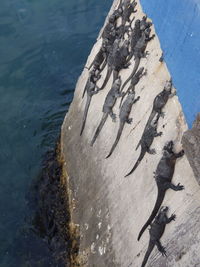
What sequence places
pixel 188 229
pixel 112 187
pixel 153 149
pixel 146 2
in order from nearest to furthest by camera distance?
pixel 188 229 < pixel 153 149 < pixel 112 187 < pixel 146 2

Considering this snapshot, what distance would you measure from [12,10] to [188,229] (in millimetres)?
15162

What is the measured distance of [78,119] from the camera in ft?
34.9

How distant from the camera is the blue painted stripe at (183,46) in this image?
6.40m

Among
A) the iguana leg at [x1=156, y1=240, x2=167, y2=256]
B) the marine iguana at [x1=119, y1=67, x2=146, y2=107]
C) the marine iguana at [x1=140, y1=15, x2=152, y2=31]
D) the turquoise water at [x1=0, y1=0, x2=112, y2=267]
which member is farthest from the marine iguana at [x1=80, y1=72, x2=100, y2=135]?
the iguana leg at [x1=156, y1=240, x2=167, y2=256]

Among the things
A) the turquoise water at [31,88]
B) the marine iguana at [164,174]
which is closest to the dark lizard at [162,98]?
the marine iguana at [164,174]

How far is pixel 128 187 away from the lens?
760 cm

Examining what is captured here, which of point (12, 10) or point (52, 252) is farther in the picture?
point (12, 10)

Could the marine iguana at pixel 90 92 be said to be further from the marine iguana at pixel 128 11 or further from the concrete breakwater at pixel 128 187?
the marine iguana at pixel 128 11

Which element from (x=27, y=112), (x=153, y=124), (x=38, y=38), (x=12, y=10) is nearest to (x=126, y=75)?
(x=153, y=124)

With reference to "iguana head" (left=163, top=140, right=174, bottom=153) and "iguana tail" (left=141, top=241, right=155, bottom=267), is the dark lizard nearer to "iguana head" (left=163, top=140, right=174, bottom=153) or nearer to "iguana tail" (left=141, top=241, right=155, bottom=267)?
"iguana head" (left=163, top=140, right=174, bottom=153)

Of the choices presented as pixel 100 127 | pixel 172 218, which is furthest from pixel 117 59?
pixel 172 218

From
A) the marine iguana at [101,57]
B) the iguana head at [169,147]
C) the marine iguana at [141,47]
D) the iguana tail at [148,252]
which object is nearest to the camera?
the iguana tail at [148,252]

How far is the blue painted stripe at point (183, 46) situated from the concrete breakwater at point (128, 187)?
15.5 inches

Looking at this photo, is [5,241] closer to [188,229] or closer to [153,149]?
[153,149]
